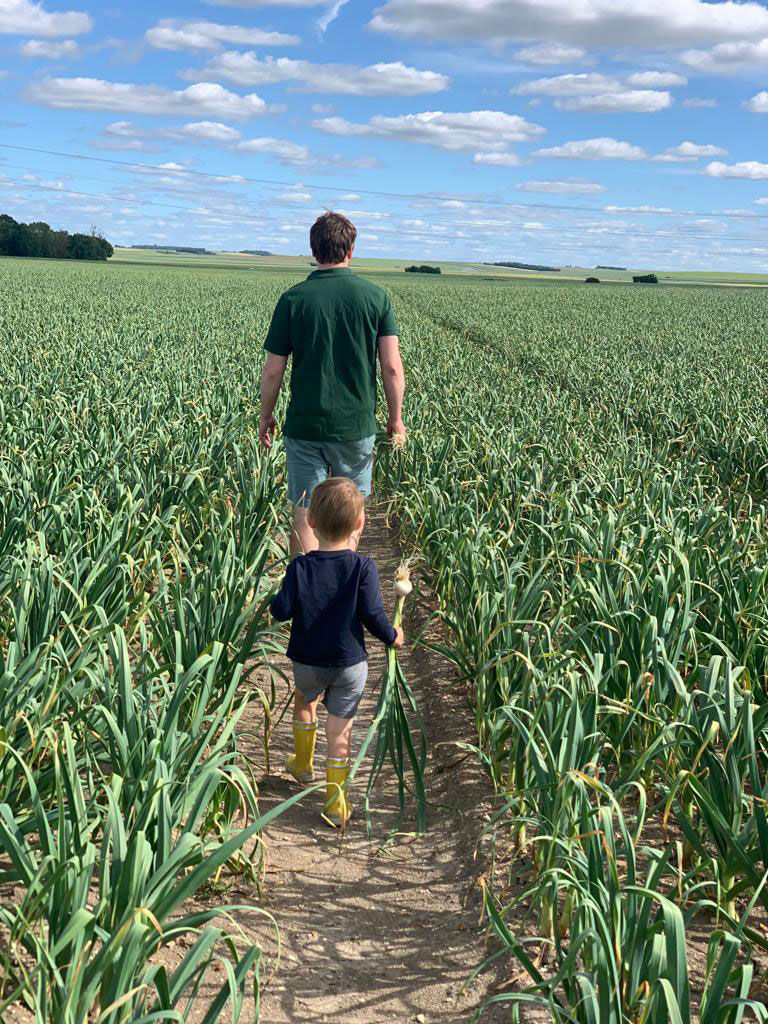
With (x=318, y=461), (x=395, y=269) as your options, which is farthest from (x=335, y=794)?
(x=395, y=269)

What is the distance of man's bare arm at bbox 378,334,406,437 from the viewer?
4621mm

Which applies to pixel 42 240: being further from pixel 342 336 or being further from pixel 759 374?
pixel 342 336

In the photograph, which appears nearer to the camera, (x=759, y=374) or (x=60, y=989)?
(x=60, y=989)

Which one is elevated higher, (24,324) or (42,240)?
(42,240)

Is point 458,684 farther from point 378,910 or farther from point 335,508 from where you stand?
point 378,910

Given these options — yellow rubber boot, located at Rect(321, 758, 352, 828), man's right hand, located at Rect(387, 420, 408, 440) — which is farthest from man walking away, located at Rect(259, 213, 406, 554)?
yellow rubber boot, located at Rect(321, 758, 352, 828)

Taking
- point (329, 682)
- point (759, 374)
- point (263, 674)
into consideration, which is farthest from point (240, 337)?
point (329, 682)

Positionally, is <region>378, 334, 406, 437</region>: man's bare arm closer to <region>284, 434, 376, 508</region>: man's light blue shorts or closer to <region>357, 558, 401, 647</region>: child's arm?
<region>284, 434, 376, 508</region>: man's light blue shorts

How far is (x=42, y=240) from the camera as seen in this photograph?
82.8m

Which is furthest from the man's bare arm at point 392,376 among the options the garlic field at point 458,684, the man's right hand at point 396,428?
the garlic field at point 458,684

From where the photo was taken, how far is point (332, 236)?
14.3 ft

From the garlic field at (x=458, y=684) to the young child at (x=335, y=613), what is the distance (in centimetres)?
27

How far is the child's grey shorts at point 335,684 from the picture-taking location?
330cm

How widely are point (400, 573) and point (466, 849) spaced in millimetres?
913
